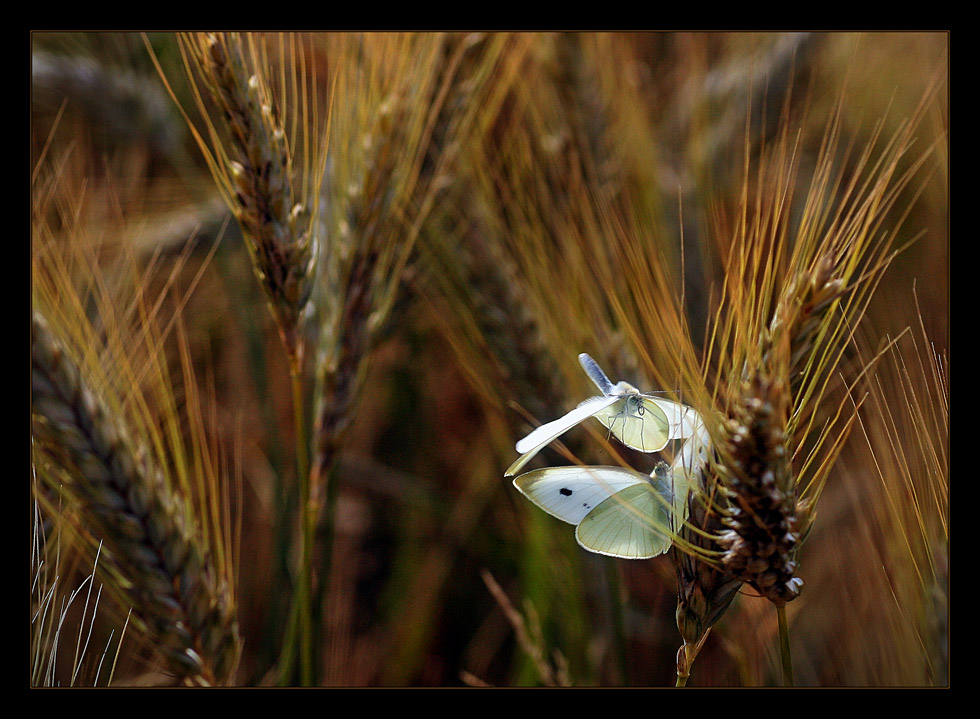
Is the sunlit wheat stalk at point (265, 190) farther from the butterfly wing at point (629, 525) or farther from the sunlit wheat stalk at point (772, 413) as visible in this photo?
the sunlit wheat stalk at point (772, 413)

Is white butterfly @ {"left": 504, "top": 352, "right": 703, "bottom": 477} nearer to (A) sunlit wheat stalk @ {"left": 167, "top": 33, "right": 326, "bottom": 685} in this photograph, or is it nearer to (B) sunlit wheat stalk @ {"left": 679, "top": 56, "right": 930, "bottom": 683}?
(B) sunlit wheat stalk @ {"left": 679, "top": 56, "right": 930, "bottom": 683}

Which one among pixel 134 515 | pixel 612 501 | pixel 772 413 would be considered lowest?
pixel 134 515

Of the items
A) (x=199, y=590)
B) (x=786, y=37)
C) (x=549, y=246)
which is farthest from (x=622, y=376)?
(x=786, y=37)

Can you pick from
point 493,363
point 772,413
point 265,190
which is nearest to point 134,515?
point 265,190

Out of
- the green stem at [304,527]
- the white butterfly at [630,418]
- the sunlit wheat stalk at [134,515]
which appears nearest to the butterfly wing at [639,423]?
the white butterfly at [630,418]

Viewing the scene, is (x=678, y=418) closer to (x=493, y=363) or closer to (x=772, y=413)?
(x=772, y=413)

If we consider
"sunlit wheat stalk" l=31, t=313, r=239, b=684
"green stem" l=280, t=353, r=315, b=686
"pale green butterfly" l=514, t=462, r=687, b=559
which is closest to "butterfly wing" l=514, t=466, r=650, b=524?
"pale green butterfly" l=514, t=462, r=687, b=559
